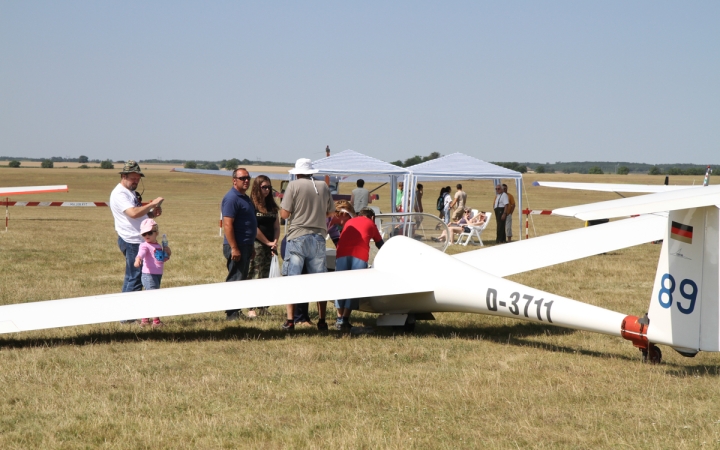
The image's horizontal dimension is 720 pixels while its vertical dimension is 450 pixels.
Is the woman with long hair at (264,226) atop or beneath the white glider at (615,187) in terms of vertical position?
beneath

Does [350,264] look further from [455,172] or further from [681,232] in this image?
[455,172]

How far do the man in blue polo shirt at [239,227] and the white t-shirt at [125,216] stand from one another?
3.05 ft

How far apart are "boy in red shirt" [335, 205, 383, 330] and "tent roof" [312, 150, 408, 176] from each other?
1136 cm

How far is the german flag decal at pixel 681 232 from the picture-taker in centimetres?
513

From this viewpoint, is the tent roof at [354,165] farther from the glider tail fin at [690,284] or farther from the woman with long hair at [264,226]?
the glider tail fin at [690,284]

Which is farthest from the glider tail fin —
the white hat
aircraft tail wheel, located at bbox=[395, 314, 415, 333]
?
the white hat

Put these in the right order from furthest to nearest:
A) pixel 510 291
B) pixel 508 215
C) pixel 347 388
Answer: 1. pixel 508 215
2. pixel 510 291
3. pixel 347 388

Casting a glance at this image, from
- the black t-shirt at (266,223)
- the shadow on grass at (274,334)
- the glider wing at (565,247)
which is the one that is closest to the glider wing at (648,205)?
the shadow on grass at (274,334)

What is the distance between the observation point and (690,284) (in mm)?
5172

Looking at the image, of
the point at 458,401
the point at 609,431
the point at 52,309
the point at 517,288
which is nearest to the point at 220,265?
the point at 52,309

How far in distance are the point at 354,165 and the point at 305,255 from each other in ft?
41.3

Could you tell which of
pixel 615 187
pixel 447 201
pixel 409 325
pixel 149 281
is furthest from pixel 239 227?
pixel 447 201

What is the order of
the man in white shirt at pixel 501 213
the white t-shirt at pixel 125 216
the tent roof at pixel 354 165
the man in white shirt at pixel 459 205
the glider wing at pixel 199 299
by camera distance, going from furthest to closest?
1. the man in white shirt at pixel 459 205
2. the man in white shirt at pixel 501 213
3. the tent roof at pixel 354 165
4. the white t-shirt at pixel 125 216
5. the glider wing at pixel 199 299

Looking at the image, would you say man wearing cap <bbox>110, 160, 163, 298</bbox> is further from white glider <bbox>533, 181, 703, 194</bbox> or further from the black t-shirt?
white glider <bbox>533, 181, 703, 194</bbox>
